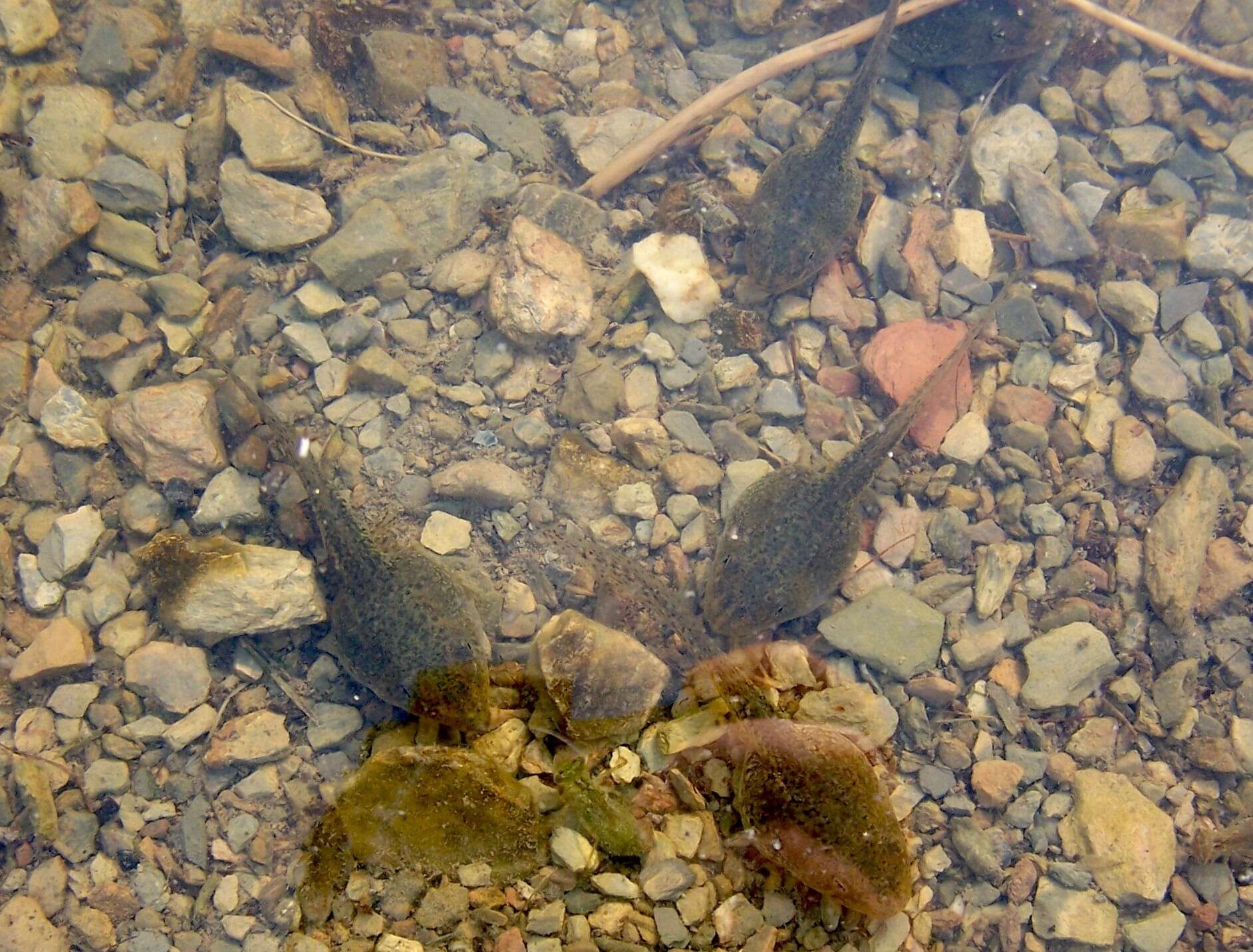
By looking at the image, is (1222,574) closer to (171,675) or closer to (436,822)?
(436,822)

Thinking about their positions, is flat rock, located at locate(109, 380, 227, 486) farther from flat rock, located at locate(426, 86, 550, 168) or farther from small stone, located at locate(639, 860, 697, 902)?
small stone, located at locate(639, 860, 697, 902)

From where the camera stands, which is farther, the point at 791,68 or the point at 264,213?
the point at 791,68

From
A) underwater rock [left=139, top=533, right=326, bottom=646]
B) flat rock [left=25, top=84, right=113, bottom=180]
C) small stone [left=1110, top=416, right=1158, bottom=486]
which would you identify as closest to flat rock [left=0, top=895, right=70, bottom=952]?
underwater rock [left=139, top=533, right=326, bottom=646]

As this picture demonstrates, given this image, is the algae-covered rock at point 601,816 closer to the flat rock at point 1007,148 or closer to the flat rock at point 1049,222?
the flat rock at point 1049,222

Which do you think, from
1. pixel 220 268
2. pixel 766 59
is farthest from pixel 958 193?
pixel 220 268

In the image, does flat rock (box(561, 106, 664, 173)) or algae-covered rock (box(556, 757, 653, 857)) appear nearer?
algae-covered rock (box(556, 757, 653, 857))

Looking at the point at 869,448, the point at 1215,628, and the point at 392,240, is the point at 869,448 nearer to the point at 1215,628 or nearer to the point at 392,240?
the point at 1215,628

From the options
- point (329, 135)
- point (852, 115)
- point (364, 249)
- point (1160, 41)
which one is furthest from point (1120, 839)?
point (329, 135)
